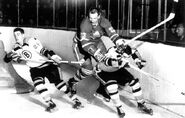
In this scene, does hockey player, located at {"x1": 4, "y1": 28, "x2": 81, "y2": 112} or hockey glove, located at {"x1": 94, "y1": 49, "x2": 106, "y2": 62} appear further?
hockey player, located at {"x1": 4, "y1": 28, "x2": 81, "y2": 112}

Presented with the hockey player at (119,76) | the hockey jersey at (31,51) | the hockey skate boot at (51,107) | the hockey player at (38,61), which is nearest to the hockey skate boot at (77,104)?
the hockey player at (38,61)

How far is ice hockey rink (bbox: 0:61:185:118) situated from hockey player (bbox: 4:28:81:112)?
0.11 metres

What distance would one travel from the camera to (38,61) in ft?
10.3

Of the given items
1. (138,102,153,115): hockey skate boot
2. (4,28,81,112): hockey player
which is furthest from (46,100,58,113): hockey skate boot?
(138,102,153,115): hockey skate boot

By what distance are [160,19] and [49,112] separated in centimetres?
130

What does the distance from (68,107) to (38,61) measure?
52cm

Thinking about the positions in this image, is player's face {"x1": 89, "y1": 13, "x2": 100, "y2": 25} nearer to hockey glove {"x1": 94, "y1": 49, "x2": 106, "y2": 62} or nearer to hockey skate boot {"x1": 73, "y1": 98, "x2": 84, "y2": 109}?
hockey glove {"x1": 94, "y1": 49, "x2": 106, "y2": 62}

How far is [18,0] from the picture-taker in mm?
5602

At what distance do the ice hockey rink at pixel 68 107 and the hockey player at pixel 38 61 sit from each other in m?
0.11

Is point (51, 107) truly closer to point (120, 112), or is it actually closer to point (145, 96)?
point (120, 112)

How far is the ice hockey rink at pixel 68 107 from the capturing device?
9.28ft

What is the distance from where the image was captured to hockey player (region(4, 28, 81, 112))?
3.03 m

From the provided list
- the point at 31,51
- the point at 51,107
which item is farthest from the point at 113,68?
the point at 31,51

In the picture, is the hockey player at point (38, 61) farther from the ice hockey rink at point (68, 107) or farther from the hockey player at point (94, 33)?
the hockey player at point (94, 33)
